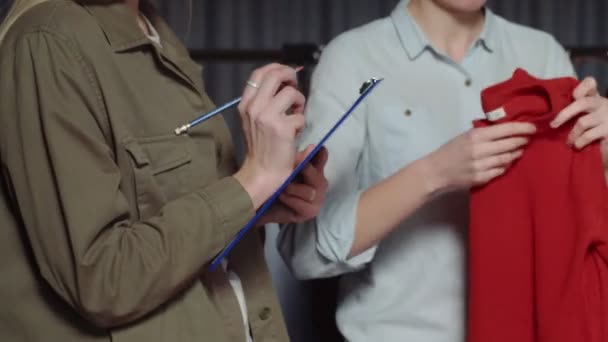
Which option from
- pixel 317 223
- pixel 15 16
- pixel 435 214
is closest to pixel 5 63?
pixel 15 16

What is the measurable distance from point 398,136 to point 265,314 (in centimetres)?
36

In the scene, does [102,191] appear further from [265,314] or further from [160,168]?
[265,314]

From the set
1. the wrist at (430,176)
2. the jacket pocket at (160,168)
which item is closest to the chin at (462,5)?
the wrist at (430,176)

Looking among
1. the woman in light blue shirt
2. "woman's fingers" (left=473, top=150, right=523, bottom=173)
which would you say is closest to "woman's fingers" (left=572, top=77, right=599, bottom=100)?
the woman in light blue shirt

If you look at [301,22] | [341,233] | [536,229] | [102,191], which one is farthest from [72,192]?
[301,22]

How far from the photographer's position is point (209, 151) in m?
1.01

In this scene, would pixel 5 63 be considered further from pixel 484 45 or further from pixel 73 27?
pixel 484 45

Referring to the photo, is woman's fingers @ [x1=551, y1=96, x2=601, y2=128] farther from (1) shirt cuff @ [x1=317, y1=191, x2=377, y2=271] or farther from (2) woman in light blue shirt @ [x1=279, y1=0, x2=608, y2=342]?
(1) shirt cuff @ [x1=317, y1=191, x2=377, y2=271]

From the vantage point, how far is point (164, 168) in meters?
0.95

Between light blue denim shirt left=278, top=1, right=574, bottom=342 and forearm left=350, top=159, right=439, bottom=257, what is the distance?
29 millimetres

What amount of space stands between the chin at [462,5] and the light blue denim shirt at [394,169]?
0.05 meters

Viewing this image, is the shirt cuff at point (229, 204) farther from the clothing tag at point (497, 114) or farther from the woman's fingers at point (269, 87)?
the clothing tag at point (497, 114)

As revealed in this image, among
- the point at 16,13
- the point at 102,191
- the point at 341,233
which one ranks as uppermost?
the point at 16,13

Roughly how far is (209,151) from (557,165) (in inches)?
18.9
